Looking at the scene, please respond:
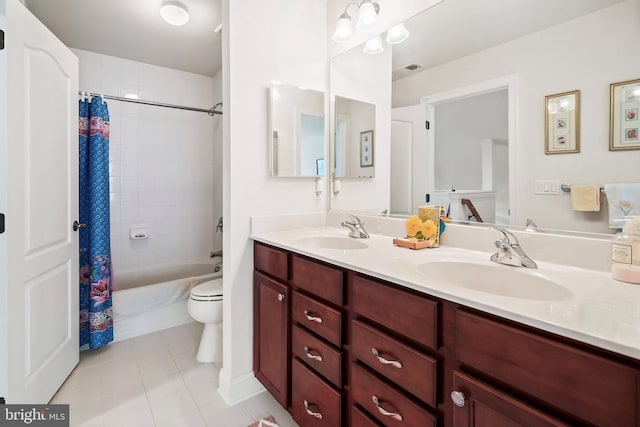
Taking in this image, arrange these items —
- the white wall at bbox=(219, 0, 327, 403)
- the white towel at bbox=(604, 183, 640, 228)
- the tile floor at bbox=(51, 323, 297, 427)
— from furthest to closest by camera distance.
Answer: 1. the white wall at bbox=(219, 0, 327, 403)
2. the tile floor at bbox=(51, 323, 297, 427)
3. the white towel at bbox=(604, 183, 640, 228)

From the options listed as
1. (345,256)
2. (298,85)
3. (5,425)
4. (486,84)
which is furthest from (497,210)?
(5,425)

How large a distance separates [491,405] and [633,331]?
316mm

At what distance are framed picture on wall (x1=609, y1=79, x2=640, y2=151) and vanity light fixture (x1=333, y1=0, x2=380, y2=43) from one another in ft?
3.71

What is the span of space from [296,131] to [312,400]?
1.41m

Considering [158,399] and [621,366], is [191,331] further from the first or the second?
[621,366]

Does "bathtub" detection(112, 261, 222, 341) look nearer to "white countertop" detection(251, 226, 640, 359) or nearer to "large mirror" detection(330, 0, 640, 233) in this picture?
"white countertop" detection(251, 226, 640, 359)

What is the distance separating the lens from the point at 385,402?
3.24 ft

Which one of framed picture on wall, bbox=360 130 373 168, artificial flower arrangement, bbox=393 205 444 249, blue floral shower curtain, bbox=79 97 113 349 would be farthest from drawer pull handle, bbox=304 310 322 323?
blue floral shower curtain, bbox=79 97 113 349

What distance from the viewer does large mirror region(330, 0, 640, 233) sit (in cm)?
103

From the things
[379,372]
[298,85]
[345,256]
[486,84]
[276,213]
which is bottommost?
[379,372]

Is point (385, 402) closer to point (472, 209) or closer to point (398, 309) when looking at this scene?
point (398, 309)

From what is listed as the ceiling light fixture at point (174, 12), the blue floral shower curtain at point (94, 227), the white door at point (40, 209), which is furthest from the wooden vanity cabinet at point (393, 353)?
the ceiling light fixture at point (174, 12)

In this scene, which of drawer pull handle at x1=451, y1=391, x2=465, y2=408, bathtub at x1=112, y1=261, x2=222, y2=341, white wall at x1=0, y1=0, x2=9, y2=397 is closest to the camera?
drawer pull handle at x1=451, y1=391, x2=465, y2=408

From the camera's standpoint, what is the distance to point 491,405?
0.72 meters
